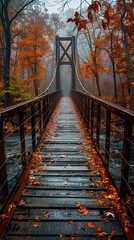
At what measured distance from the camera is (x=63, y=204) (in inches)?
95.1

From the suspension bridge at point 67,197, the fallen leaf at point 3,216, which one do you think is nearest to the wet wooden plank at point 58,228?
the suspension bridge at point 67,197

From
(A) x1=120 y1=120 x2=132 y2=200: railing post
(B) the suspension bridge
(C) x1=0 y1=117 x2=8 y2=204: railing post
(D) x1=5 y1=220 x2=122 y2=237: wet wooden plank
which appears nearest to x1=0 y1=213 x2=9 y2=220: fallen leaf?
(B) the suspension bridge

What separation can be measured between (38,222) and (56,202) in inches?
16.5

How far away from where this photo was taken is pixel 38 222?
6.86 feet

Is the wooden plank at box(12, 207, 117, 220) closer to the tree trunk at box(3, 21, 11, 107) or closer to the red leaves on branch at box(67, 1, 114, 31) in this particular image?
the red leaves on branch at box(67, 1, 114, 31)

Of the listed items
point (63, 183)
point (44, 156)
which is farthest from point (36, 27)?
point (63, 183)

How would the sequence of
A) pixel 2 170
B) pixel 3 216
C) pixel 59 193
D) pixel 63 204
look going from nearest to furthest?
pixel 3 216, pixel 2 170, pixel 63 204, pixel 59 193

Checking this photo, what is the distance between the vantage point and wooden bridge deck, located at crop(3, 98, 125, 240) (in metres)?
1.95

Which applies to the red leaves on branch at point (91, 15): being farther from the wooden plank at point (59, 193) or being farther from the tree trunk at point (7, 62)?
the tree trunk at point (7, 62)

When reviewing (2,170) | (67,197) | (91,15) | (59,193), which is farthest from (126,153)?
(91,15)

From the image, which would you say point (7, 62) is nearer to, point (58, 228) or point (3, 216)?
point (3, 216)

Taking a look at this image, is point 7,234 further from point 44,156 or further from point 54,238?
point 44,156

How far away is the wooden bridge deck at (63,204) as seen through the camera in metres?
1.95

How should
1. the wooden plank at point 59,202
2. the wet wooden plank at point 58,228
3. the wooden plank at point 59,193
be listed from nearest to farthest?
the wet wooden plank at point 58,228 < the wooden plank at point 59,202 < the wooden plank at point 59,193
